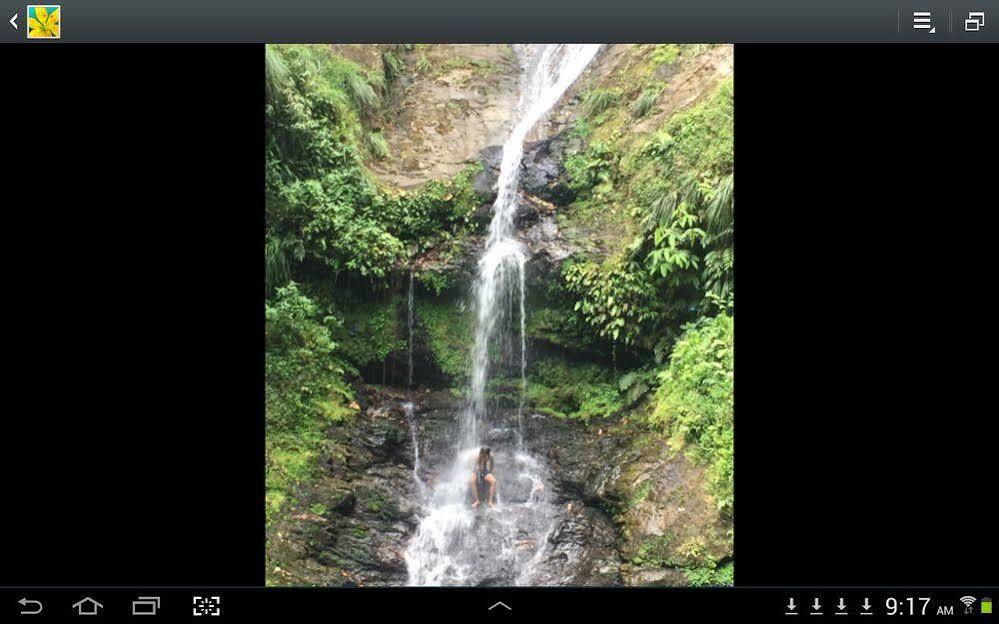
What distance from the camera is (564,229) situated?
30.0ft

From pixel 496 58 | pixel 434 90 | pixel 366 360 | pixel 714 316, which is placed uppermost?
pixel 496 58

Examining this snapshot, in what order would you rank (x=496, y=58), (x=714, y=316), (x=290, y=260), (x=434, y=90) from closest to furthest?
(x=714, y=316) → (x=290, y=260) → (x=434, y=90) → (x=496, y=58)

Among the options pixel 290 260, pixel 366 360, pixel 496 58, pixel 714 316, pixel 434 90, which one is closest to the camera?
pixel 714 316

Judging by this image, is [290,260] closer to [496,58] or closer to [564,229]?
[564,229]
